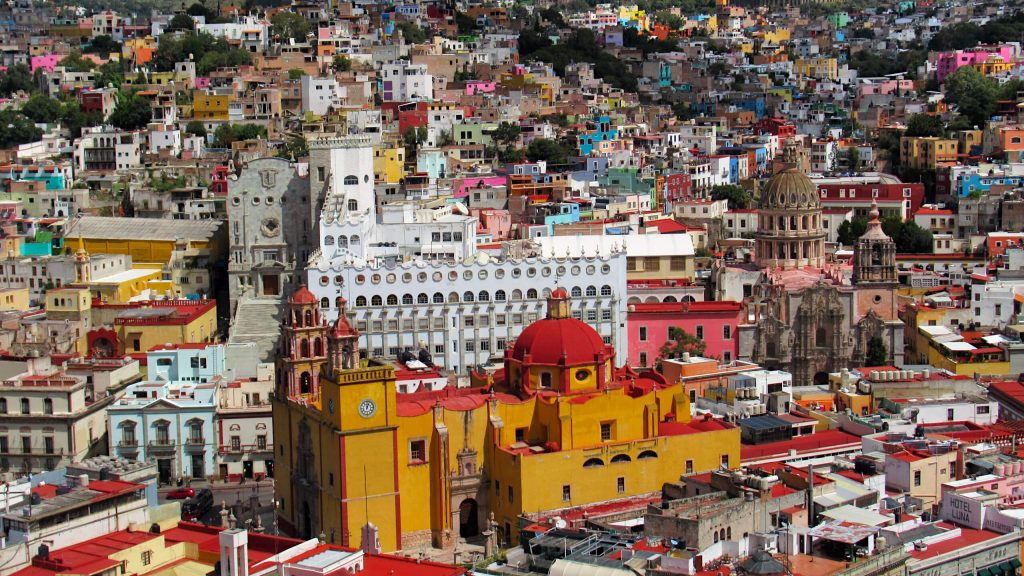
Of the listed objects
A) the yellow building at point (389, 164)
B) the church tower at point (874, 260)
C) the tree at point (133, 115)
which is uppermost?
the tree at point (133, 115)

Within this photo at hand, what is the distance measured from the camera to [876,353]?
72.1m

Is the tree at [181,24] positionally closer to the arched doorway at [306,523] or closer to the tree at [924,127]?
the tree at [924,127]

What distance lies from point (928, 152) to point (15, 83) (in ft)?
206

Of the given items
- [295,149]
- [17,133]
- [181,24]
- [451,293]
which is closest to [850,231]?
[295,149]

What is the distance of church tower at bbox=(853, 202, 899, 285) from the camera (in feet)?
241

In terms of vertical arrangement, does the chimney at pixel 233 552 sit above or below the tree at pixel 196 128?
below

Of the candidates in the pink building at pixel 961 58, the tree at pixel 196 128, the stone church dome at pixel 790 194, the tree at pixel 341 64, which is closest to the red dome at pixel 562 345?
the stone church dome at pixel 790 194

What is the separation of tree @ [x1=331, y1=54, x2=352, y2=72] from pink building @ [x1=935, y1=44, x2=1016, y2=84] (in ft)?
168

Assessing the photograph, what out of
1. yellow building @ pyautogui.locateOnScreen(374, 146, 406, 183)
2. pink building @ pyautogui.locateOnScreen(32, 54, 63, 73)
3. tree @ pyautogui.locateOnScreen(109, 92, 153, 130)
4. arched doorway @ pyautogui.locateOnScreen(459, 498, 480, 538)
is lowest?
arched doorway @ pyautogui.locateOnScreen(459, 498, 480, 538)

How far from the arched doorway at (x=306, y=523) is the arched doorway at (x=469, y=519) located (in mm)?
4321

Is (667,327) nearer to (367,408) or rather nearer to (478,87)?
(367,408)

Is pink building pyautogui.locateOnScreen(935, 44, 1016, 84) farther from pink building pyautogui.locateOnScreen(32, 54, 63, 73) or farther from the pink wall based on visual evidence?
pink building pyautogui.locateOnScreen(32, 54, 63, 73)

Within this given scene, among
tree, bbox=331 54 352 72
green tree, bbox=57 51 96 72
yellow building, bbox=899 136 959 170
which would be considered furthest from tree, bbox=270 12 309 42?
yellow building, bbox=899 136 959 170

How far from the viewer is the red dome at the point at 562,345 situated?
53875 mm
